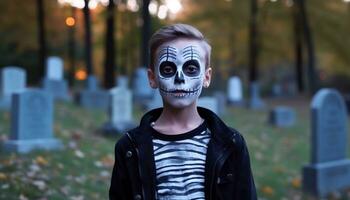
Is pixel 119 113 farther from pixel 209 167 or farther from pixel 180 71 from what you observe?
pixel 209 167

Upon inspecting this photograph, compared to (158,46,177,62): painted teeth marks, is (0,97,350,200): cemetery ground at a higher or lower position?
lower

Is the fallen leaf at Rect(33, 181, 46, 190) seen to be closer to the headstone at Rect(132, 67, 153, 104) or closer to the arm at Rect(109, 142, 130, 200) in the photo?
the arm at Rect(109, 142, 130, 200)

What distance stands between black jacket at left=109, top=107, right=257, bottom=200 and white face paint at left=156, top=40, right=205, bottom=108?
0.15m

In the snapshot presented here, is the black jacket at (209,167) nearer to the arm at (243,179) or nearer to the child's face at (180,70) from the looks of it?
the arm at (243,179)

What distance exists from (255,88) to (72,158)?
16.4 meters

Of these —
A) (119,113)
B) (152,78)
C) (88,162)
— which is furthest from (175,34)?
(119,113)

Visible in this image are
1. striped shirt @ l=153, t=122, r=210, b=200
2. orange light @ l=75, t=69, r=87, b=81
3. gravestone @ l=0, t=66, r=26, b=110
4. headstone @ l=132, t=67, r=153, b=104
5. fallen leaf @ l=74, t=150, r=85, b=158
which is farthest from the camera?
orange light @ l=75, t=69, r=87, b=81

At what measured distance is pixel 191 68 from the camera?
7.23 ft

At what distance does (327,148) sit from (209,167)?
739cm

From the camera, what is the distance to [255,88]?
24047mm

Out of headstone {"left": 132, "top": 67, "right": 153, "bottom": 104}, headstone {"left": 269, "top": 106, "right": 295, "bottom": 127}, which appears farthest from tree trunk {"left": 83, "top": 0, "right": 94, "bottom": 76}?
headstone {"left": 269, "top": 106, "right": 295, "bottom": 127}

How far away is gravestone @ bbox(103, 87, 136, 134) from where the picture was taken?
11867 millimetres

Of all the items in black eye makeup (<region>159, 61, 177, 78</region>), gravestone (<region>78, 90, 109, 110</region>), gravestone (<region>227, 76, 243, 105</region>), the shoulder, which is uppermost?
black eye makeup (<region>159, 61, 177, 78</region>)

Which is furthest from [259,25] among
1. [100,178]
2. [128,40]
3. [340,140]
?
[100,178]
